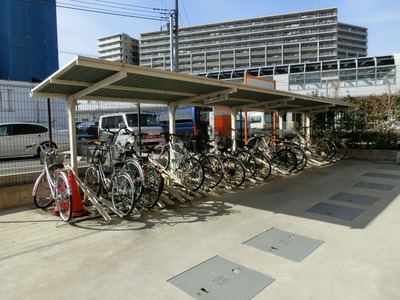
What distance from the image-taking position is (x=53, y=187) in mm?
4137

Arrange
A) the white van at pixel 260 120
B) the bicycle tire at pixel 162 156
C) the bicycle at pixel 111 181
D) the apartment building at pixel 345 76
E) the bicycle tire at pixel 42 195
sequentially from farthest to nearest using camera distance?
the apartment building at pixel 345 76, the white van at pixel 260 120, the bicycle tire at pixel 162 156, the bicycle tire at pixel 42 195, the bicycle at pixel 111 181

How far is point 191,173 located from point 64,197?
2.29m

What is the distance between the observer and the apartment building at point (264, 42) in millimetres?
68062

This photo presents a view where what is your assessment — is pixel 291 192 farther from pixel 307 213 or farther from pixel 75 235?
pixel 75 235

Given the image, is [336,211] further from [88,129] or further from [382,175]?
[88,129]

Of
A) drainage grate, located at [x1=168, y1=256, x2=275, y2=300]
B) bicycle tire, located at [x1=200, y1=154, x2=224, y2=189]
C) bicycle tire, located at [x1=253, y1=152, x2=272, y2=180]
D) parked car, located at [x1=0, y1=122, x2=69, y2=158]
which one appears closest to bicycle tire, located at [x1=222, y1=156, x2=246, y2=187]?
bicycle tire, located at [x1=200, y1=154, x2=224, y2=189]

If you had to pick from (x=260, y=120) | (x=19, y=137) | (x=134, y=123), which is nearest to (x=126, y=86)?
(x=134, y=123)

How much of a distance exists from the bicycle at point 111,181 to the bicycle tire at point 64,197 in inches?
23.8

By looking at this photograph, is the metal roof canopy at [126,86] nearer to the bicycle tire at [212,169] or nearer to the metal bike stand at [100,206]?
the metal bike stand at [100,206]

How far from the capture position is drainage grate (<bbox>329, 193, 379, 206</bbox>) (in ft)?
15.2

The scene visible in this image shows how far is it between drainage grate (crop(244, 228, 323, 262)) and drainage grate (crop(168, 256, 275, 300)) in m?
0.51

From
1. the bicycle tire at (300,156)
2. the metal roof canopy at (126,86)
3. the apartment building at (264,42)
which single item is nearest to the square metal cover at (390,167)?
the bicycle tire at (300,156)

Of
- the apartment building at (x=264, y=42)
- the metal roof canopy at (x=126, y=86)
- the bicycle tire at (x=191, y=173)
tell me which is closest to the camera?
the metal roof canopy at (x=126, y=86)

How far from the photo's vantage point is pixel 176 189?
17.5 feet
